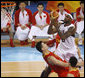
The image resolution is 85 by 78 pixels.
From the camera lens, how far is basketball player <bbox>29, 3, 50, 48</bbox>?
31.7 feet

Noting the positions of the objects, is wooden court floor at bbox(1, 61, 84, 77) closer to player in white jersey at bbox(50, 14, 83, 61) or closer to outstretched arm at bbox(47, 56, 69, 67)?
player in white jersey at bbox(50, 14, 83, 61)

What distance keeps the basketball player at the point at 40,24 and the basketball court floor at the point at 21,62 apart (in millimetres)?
478

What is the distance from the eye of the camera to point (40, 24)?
32.4 ft

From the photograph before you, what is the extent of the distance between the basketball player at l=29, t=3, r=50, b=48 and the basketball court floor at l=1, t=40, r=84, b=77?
478 millimetres

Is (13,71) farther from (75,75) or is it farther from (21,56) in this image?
(75,75)

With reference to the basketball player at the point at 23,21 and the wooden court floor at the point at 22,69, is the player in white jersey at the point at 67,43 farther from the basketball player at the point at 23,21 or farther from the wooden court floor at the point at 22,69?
the basketball player at the point at 23,21

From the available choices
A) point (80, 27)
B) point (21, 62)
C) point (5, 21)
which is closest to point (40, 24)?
point (5, 21)

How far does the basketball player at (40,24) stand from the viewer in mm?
9648

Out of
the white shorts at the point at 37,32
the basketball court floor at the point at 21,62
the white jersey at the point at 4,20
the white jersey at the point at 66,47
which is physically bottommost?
the basketball court floor at the point at 21,62

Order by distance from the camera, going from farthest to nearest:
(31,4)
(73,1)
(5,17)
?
(31,4) → (73,1) → (5,17)

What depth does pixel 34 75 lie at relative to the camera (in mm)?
6379

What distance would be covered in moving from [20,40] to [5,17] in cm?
120

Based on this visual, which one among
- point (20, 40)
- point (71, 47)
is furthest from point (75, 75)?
point (20, 40)

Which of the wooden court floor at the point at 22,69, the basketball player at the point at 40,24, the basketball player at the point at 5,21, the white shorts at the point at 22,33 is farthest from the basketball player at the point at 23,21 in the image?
the wooden court floor at the point at 22,69
